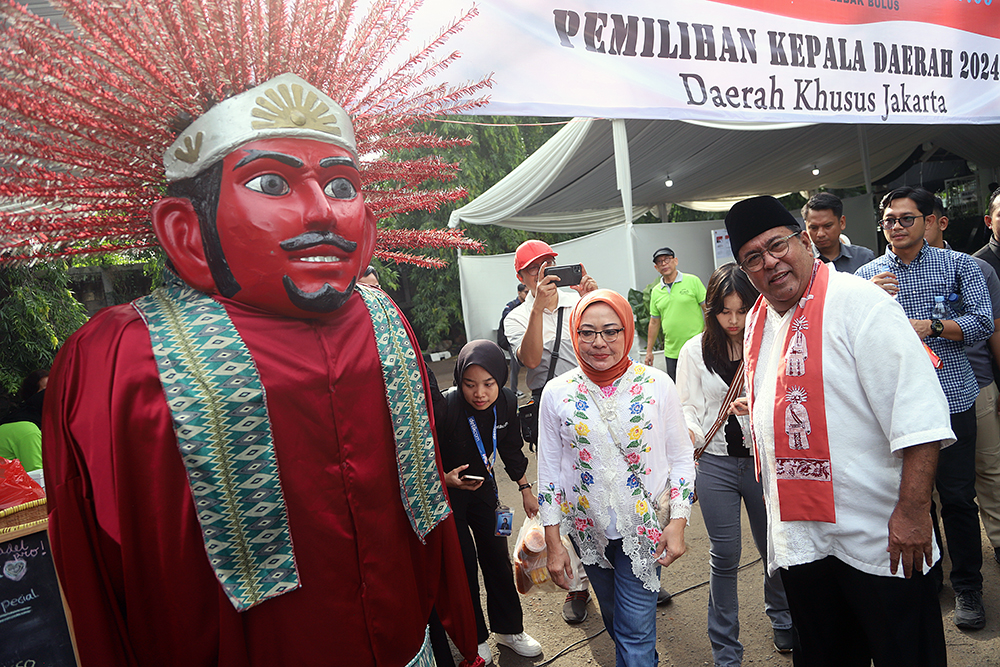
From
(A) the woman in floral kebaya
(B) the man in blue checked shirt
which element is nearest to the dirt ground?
(B) the man in blue checked shirt

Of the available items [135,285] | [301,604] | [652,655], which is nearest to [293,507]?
[301,604]

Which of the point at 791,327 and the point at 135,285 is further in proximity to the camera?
the point at 135,285

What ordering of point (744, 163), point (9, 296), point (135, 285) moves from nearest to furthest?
point (9, 296)
point (135, 285)
point (744, 163)

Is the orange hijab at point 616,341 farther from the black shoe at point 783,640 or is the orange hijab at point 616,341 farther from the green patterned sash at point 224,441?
the black shoe at point 783,640

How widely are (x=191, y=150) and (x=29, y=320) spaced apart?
5.00m

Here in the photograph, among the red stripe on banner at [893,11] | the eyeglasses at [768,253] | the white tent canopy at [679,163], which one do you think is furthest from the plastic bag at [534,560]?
the white tent canopy at [679,163]

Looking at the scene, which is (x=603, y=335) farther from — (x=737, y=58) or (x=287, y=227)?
(x=737, y=58)

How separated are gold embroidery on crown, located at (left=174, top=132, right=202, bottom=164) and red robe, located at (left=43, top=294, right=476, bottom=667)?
320 mm

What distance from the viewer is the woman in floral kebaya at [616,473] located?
215cm

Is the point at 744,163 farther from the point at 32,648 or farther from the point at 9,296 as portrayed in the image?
the point at 32,648

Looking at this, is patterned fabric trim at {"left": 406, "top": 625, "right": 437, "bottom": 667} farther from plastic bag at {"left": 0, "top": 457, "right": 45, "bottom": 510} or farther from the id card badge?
plastic bag at {"left": 0, "top": 457, "right": 45, "bottom": 510}

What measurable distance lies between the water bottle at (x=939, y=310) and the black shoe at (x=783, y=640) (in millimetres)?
Result: 1594

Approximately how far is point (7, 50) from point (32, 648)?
5.20 feet

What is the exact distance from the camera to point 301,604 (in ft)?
4.64
